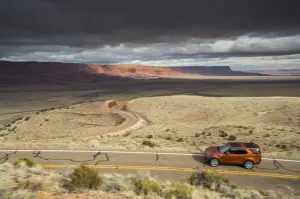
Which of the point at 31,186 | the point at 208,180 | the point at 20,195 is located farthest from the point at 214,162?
the point at 20,195

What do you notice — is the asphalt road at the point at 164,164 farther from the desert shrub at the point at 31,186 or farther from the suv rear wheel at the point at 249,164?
the desert shrub at the point at 31,186

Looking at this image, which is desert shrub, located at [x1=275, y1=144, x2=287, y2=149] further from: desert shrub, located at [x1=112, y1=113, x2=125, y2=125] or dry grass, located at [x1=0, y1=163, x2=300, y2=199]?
desert shrub, located at [x1=112, y1=113, x2=125, y2=125]

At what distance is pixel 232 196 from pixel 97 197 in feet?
16.7

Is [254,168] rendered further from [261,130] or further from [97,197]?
[261,130]

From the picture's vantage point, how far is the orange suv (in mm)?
15055

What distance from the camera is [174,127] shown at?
34375 millimetres

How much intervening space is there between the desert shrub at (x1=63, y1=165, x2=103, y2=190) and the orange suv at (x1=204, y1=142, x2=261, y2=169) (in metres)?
7.25

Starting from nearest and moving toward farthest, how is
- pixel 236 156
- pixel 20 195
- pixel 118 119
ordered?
pixel 20 195 → pixel 236 156 → pixel 118 119

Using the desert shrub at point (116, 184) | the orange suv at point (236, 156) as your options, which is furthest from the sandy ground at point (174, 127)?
the desert shrub at point (116, 184)

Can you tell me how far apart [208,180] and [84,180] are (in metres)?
5.22

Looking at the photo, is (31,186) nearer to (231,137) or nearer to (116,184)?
(116,184)

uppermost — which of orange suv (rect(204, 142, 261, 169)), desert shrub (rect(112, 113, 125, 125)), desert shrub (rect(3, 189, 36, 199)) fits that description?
desert shrub (rect(3, 189, 36, 199))

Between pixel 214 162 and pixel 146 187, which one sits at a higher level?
pixel 146 187

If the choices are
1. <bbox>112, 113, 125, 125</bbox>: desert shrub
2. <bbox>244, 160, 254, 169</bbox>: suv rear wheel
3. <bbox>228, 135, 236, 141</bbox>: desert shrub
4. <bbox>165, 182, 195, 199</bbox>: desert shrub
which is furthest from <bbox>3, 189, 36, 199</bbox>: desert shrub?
<bbox>112, 113, 125, 125</bbox>: desert shrub
